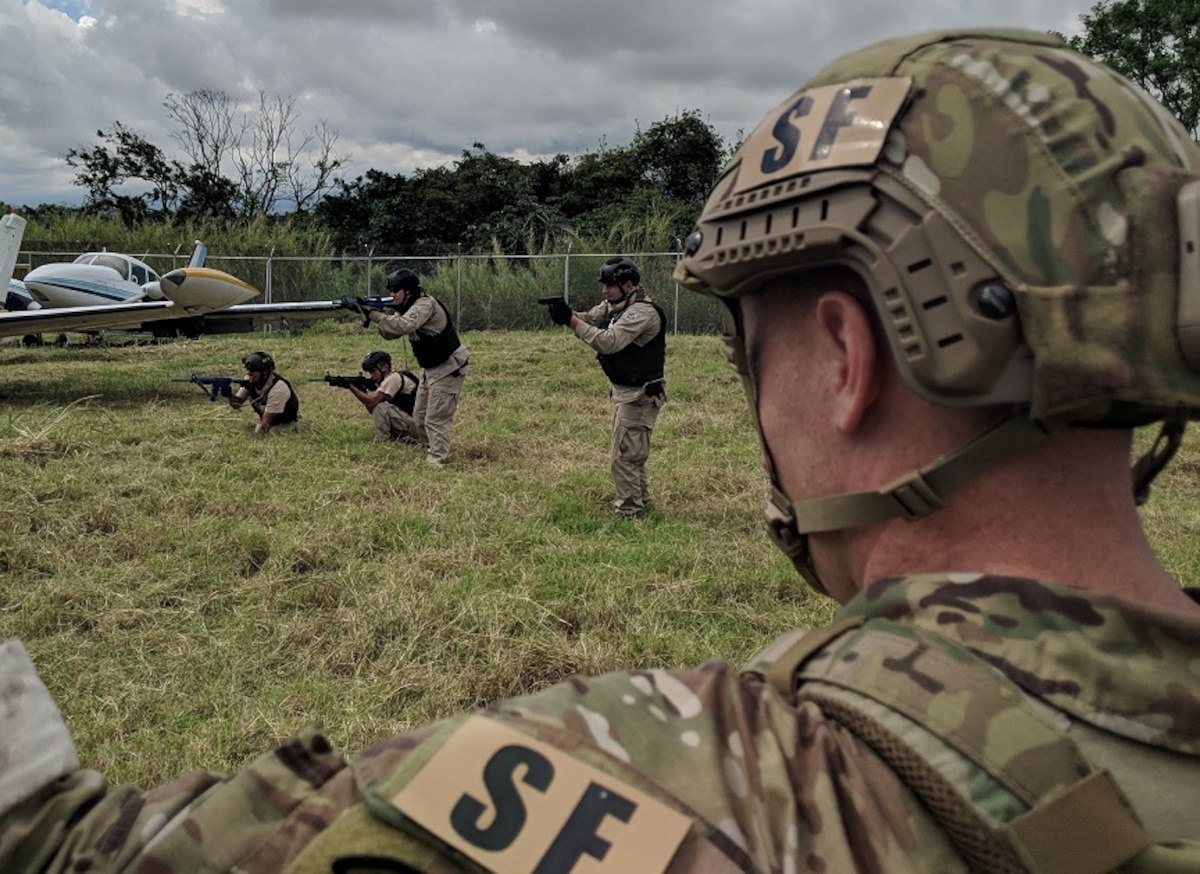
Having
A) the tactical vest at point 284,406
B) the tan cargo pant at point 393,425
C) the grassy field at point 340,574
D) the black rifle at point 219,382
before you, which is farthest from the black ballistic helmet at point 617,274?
the black rifle at point 219,382

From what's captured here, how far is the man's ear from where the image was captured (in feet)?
3.02

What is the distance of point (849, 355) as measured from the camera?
929mm

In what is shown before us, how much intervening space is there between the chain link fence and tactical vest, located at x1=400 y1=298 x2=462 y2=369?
34.6 feet

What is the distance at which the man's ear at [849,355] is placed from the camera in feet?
3.02

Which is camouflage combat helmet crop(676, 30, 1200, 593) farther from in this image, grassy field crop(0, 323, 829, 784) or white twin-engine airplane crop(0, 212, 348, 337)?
white twin-engine airplane crop(0, 212, 348, 337)

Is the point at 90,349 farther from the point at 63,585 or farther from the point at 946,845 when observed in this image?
the point at 946,845

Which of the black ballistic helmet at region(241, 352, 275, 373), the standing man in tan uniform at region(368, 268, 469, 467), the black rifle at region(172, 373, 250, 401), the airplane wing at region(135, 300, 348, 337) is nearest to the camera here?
the standing man in tan uniform at region(368, 268, 469, 467)

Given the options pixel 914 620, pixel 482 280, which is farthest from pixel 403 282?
pixel 482 280

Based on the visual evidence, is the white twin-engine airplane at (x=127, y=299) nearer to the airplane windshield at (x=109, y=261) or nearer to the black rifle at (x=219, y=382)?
the airplane windshield at (x=109, y=261)

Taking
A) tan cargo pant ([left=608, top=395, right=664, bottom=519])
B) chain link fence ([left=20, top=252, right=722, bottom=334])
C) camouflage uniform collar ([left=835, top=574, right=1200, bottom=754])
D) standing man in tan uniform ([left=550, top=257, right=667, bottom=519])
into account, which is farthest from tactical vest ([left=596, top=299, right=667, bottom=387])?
chain link fence ([left=20, top=252, right=722, bottom=334])

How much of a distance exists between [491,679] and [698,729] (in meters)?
2.94

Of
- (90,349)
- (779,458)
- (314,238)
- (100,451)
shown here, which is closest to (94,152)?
(314,238)

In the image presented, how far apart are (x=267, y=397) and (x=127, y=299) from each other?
9391 millimetres

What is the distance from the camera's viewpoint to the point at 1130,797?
76cm
